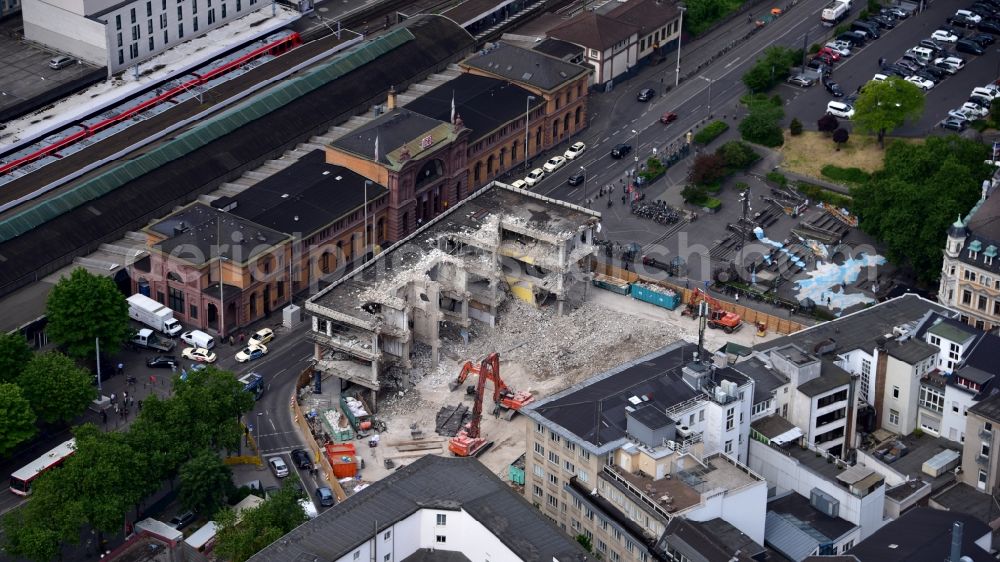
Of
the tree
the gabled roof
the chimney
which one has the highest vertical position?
the chimney

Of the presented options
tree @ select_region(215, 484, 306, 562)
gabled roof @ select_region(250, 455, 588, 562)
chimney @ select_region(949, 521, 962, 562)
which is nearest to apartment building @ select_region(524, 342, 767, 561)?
gabled roof @ select_region(250, 455, 588, 562)

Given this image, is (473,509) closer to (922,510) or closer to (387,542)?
(387,542)

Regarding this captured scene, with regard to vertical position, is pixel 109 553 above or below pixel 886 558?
below

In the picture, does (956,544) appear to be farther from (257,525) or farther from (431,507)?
(257,525)

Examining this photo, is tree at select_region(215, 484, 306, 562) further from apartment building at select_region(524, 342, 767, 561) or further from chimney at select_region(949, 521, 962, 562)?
chimney at select_region(949, 521, 962, 562)

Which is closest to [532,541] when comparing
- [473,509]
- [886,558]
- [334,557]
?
[473,509]
